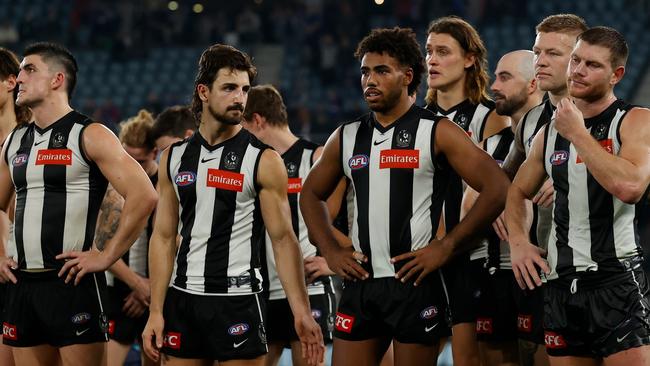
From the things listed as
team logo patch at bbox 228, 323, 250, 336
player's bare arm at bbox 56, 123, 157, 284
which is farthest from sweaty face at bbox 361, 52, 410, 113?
player's bare arm at bbox 56, 123, 157, 284

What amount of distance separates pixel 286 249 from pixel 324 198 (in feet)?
1.11

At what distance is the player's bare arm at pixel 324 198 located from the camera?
5.16 meters

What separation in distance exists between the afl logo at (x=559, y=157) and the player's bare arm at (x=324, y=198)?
1045mm

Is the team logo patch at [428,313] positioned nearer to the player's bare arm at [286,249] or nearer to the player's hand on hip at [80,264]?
the player's bare arm at [286,249]

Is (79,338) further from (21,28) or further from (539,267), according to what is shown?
(21,28)

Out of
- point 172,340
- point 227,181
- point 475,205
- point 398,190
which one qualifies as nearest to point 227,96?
point 227,181

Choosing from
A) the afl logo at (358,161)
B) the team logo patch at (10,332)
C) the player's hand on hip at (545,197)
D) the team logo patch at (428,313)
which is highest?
the afl logo at (358,161)

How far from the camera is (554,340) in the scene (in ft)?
15.6

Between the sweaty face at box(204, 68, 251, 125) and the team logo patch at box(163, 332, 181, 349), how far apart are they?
3.58ft

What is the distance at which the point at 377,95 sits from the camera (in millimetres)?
5000

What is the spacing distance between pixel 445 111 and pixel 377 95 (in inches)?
50.6

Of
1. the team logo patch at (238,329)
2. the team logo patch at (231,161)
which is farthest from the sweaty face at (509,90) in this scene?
the team logo patch at (238,329)

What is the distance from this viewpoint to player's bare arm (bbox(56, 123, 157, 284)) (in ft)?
18.1

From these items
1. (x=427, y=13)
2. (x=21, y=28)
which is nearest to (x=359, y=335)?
(x=427, y=13)
